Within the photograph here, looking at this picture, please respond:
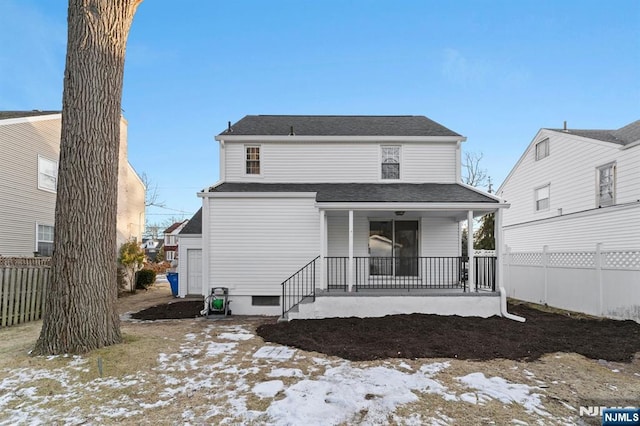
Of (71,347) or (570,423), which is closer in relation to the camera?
(570,423)

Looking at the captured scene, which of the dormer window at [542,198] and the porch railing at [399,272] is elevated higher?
the dormer window at [542,198]

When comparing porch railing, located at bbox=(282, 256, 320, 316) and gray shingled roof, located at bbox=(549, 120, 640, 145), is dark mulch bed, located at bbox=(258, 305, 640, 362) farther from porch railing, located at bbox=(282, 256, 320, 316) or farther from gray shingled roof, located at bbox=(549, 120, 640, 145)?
gray shingled roof, located at bbox=(549, 120, 640, 145)

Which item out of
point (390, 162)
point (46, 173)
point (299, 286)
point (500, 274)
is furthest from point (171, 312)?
point (500, 274)

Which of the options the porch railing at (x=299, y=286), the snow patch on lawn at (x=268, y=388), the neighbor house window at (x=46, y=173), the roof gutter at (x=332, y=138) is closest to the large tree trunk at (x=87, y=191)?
the snow patch on lawn at (x=268, y=388)

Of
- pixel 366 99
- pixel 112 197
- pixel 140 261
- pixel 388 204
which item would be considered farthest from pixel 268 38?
pixel 140 261

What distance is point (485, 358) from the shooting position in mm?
5324

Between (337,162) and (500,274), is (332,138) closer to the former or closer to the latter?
(337,162)

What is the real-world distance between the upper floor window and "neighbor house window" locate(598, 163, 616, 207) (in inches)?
126

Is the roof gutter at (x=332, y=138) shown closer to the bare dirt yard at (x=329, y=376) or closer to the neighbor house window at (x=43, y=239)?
the bare dirt yard at (x=329, y=376)

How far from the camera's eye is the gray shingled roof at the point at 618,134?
11797 millimetres

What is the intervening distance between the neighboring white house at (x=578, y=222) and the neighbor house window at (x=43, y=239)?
1701cm

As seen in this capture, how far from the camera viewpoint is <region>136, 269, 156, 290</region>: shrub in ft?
53.9

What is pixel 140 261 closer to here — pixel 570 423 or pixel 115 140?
pixel 115 140

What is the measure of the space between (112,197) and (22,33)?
46.6 ft
